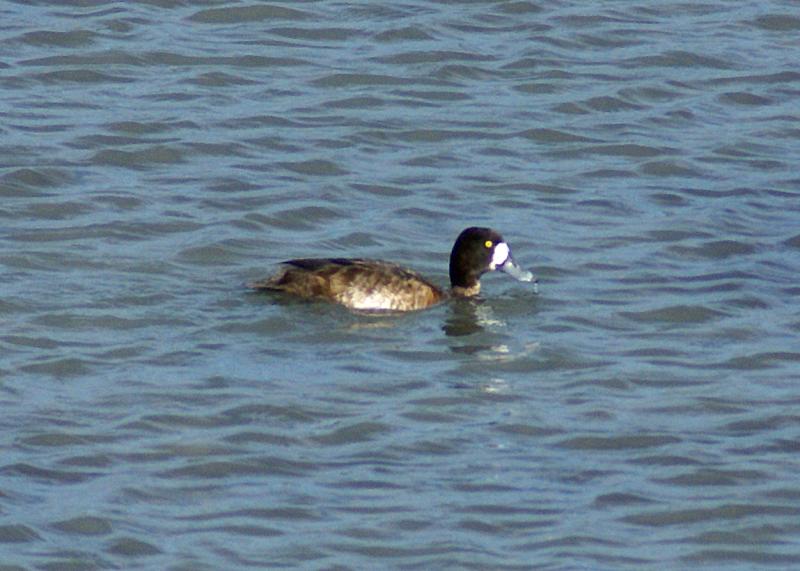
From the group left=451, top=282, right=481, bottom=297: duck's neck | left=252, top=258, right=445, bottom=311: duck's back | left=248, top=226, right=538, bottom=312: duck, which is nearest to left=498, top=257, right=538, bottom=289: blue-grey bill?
left=248, top=226, right=538, bottom=312: duck

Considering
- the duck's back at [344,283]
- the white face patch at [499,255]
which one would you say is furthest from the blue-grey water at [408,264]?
the white face patch at [499,255]

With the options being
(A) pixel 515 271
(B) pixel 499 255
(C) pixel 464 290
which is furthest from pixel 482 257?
(C) pixel 464 290

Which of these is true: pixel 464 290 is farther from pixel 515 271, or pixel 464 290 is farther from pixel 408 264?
pixel 408 264

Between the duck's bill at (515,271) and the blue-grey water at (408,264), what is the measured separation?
0.16m

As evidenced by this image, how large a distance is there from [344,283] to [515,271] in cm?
114

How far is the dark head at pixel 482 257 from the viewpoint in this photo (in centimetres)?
1269

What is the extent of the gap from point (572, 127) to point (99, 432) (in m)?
7.03

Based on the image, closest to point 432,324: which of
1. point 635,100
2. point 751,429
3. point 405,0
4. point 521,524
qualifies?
point 751,429

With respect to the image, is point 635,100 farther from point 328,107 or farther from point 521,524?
point 521,524

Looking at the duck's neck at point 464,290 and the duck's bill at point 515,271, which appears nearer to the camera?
the duck's bill at point 515,271

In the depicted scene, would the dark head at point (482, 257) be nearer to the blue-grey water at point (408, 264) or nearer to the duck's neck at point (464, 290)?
the duck's neck at point (464, 290)

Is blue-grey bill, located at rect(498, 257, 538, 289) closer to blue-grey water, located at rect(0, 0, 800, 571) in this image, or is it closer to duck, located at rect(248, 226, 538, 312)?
duck, located at rect(248, 226, 538, 312)

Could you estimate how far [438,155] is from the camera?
15.2 metres

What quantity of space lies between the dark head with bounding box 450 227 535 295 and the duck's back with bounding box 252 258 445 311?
51 centimetres
